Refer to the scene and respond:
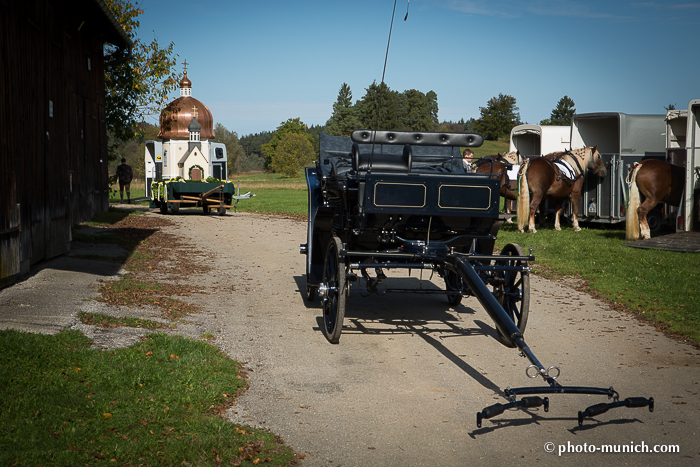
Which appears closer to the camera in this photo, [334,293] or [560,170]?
[334,293]

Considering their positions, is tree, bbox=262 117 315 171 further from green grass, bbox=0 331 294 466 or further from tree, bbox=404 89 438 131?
green grass, bbox=0 331 294 466

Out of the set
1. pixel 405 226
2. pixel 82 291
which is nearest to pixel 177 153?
pixel 82 291

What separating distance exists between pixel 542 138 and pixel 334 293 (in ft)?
58.8

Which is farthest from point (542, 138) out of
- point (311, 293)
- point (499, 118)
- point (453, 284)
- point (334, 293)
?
point (499, 118)

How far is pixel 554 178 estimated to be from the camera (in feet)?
59.1

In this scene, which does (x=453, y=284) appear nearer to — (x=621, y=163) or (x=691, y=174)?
(x=691, y=174)

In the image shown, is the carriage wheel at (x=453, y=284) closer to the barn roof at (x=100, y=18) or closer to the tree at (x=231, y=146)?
the barn roof at (x=100, y=18)

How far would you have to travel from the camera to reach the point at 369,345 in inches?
258

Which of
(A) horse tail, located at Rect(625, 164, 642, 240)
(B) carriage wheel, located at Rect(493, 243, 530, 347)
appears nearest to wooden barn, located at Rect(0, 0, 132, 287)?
(B) carriage wheel, located at Rect(493, 243, 530, 347)

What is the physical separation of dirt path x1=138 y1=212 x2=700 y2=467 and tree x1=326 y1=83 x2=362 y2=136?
4170 inches

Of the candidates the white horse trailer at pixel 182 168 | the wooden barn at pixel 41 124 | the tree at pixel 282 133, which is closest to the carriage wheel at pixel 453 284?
the wooden barn at pixel 41 124

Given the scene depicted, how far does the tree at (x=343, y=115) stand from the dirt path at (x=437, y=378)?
105920 mm

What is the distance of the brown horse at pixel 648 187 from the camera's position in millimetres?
15383

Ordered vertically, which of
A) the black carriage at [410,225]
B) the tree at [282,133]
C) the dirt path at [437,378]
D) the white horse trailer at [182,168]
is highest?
the tree at [282,133]
